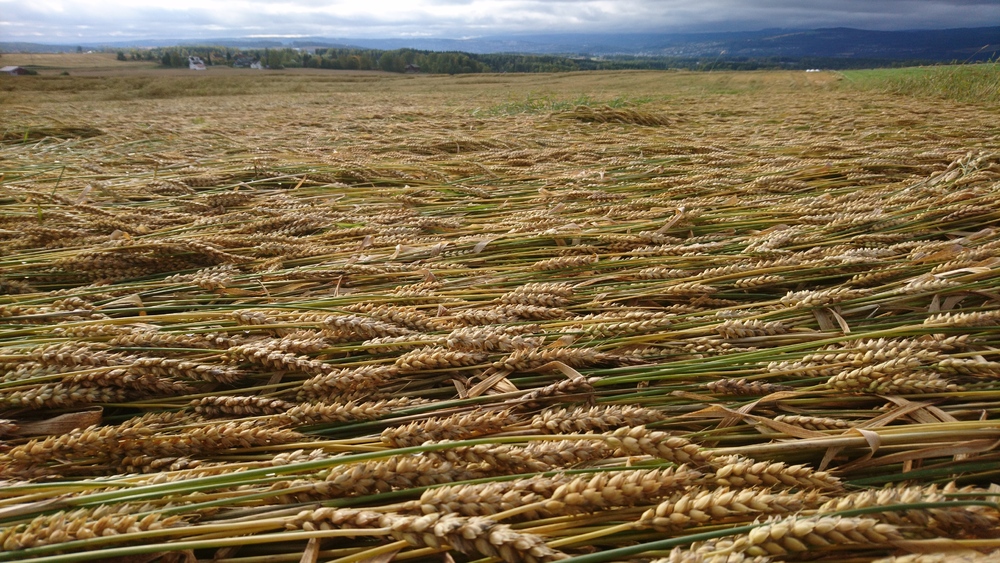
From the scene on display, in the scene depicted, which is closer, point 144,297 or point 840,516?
point 840,516

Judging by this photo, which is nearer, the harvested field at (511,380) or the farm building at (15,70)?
the harvested field at (511,380)

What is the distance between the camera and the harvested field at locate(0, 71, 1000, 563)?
2.94 feet

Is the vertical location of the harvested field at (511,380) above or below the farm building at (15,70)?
below

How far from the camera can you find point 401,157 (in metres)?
5.43

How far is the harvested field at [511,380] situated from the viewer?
896 mm

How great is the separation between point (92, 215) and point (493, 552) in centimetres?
343

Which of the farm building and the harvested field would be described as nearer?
the harvested field

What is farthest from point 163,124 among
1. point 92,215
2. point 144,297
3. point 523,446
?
point 523,446

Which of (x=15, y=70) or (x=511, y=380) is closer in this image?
(x=511, y=380)

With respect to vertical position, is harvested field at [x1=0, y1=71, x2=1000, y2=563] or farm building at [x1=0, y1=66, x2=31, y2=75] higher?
farm building at [x1=0, y1=66, x2=31, y2=75]

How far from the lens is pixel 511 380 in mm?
1480

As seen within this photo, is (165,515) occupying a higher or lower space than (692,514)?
lower

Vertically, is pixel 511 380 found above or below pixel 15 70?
below

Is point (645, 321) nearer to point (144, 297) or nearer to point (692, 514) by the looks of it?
point (692, 514)
